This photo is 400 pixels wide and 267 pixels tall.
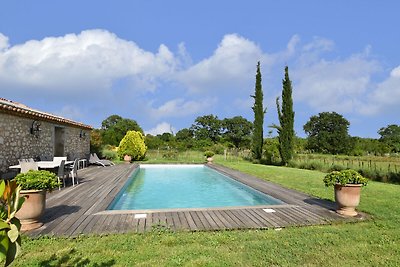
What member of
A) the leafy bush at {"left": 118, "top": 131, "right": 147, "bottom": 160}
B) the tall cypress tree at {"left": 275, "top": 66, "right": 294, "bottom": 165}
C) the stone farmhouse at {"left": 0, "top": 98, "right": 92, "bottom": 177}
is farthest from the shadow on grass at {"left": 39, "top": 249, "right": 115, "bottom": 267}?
the tall cypress tree at {"left": 275, "top": 66, "right": 294, "bottom": 165}

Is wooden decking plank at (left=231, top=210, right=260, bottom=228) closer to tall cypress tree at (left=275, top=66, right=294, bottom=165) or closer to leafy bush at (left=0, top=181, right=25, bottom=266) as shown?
leafy bush at (left=0, top=181, right=25, bottom=266)

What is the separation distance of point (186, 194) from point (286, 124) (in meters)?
12.3

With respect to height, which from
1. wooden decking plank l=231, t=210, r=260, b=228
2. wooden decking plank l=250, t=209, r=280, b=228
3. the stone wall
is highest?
the stone wall

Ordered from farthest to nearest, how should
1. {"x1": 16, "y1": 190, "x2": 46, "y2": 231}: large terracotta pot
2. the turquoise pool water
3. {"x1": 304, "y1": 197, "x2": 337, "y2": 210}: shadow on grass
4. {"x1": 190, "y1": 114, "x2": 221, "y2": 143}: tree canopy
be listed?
{"x1": 190, "y1": 114, "x2": 221, "y2": 143}: tree canopy → the turquoise pool water → {"x1": 304, "y1": 197, "x2": 337, "y2": 210}: shadow on grass → {"x1": 16, "y1": 190, "x2": 46, "y2": 231}: large terracotta pot

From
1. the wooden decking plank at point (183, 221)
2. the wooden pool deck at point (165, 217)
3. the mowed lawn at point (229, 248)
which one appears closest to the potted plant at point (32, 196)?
the wooden pool deck at point (165, 217)

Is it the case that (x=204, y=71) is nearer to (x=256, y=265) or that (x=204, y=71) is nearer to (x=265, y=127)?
(x=265, y=127)

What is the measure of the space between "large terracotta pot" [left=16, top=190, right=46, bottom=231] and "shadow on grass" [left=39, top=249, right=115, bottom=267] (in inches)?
52.5

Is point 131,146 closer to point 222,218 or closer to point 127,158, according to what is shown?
point 127,158

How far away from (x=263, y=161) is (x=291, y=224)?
1724 cm

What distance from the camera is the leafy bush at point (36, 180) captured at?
4344 mm

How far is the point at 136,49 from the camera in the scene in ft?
67.3

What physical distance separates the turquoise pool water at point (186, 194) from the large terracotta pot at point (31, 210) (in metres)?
2.12

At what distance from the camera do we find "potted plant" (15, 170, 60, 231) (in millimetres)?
4293

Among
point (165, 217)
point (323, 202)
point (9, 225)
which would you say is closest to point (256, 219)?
point (165, 217)
